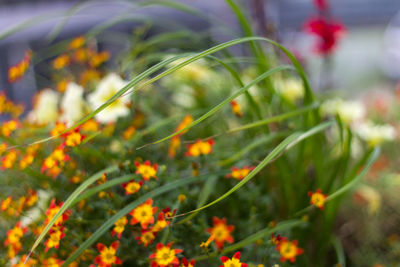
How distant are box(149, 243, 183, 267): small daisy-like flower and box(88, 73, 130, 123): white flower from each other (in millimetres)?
341

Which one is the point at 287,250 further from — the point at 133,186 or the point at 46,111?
the point at 46,111

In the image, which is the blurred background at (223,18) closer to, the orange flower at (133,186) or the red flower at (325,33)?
the red flower at (325,33)

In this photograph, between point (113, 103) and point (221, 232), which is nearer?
point (221, 232)

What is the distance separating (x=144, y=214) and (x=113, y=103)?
320 millimetres

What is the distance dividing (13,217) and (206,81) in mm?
603

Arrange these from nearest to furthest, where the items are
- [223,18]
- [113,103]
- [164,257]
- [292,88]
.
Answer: [164,257]
[113,103]
[292,88]
[223,18]

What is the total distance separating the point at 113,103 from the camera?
83 centimetres

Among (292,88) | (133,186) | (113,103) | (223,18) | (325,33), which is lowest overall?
(133,186)

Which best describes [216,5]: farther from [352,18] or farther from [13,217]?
[13,217]

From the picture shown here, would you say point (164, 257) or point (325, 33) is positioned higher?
point (325, 33)

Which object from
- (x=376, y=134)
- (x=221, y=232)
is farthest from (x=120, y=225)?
(x=376, y=134)

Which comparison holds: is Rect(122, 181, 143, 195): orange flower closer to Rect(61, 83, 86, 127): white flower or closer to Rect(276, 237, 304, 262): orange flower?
Rect(276, 237, 304, 262): orange flower

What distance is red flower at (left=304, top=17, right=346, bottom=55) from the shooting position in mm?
1205

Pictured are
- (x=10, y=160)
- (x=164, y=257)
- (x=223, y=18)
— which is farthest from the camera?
(x=223, y=18)
